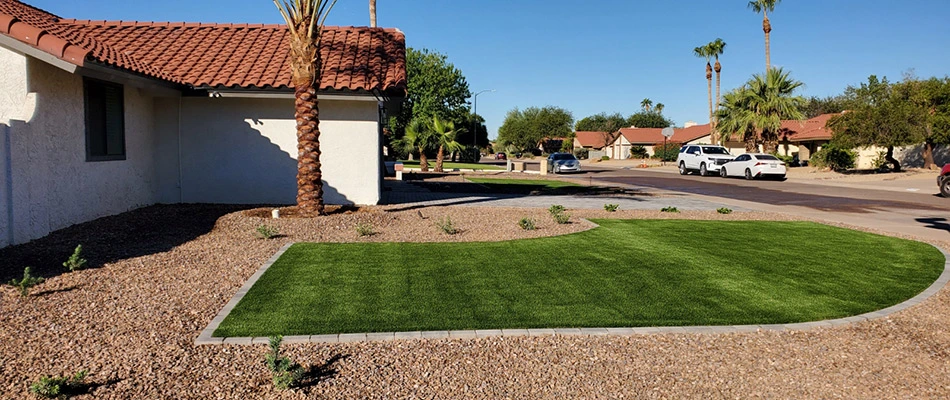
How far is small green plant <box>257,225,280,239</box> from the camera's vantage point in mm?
10125

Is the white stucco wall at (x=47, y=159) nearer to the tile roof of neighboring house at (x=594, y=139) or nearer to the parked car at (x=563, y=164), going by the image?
the parked car at (x=563, y=164)

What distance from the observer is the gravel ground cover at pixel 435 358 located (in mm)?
4613

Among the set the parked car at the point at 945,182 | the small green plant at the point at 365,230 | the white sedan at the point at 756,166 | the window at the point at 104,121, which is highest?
the window at the point at 104,121

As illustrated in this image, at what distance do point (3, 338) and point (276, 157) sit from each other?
31.7 ft

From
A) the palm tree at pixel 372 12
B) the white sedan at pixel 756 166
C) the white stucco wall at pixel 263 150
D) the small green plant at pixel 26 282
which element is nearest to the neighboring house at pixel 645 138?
the white sedan at pixel 756 166

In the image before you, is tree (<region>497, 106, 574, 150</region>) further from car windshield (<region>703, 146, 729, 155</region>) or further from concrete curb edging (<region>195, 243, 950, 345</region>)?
concrete curb edging (<region>195, 243, 950, 345</region>)

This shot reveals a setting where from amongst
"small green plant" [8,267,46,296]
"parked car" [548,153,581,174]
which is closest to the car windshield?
"parked car" [548,153,581,174]

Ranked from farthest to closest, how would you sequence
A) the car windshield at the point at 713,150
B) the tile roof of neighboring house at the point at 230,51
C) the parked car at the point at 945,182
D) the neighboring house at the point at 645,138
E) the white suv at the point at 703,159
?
the neighboring house at the point at 645,138 < the car windshield at the point at 713,150 < the white suv at the point at 703,159 < the parked car at the point at 945,182 < the tile roof of neighboring house at the point at 230,51

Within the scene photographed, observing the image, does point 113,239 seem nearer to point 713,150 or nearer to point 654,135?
point 713,150

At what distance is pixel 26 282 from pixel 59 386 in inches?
122

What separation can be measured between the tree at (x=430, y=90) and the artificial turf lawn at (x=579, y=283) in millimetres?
38940

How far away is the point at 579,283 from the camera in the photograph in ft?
25.2

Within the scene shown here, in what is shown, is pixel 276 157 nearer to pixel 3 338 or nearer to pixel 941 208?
pixel 3 338

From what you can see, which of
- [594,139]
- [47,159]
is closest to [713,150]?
[47,159]
